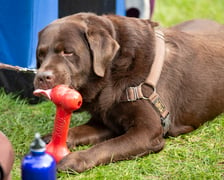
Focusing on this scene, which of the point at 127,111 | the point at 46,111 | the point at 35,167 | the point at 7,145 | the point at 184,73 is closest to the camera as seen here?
the point at 35,167

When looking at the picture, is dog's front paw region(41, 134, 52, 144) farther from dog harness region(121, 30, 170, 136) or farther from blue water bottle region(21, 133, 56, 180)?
blue water bottle region(21, 133, 56, 180)

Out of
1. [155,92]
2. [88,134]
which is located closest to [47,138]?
[88,134]

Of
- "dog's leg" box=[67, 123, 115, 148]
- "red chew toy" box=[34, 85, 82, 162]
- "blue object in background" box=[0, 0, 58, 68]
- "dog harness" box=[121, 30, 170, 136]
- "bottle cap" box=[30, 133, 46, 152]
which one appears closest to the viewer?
"bottle cap" box=[30, 133, 46, 152]

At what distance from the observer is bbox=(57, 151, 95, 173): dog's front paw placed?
335cm

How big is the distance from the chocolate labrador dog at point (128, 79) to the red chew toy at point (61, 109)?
95 millimetres

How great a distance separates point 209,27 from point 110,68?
1466mm

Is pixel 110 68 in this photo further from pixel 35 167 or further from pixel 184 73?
pixel 35 167

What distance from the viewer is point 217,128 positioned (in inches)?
164

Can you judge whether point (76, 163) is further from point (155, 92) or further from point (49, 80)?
point (155, 92)

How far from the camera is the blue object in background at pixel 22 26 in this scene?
4.73 meters

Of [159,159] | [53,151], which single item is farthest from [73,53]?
[159,159]

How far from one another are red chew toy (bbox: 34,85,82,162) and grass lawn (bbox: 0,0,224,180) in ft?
0.71

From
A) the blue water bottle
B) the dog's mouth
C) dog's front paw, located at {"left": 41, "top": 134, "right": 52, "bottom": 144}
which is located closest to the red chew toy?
the dog's mouth

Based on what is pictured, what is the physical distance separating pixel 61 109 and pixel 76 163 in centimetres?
33
